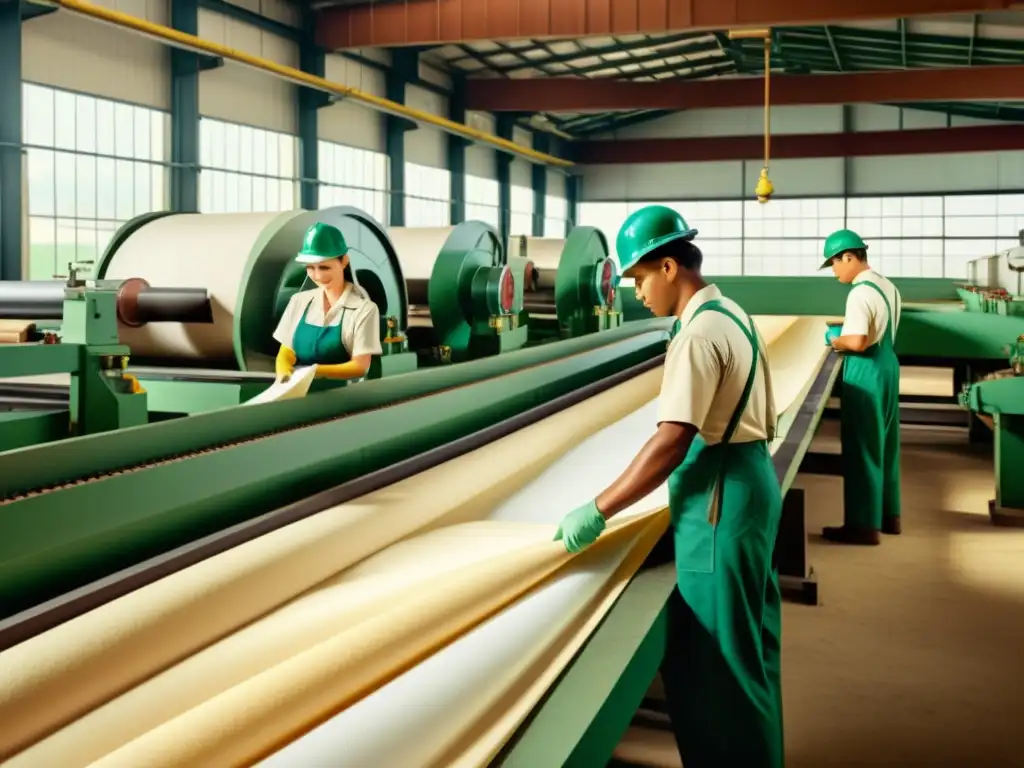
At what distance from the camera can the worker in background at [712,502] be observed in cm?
208

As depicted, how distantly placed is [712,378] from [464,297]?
16.5 ft

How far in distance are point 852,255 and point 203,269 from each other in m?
3.21

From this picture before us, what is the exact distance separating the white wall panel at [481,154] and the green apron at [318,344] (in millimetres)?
14350

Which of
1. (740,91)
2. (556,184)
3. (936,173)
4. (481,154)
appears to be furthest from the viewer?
(556,184)

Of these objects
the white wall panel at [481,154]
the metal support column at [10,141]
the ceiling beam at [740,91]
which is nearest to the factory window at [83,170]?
the metal support column at [10,141]

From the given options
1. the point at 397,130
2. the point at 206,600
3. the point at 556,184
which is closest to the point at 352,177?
the point at 397,130

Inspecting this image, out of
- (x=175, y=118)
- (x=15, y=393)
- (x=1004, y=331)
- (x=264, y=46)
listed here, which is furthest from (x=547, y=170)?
(x=15, y=393)

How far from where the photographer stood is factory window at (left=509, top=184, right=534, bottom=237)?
20.1 m

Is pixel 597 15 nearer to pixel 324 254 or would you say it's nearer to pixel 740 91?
pixel 740 91

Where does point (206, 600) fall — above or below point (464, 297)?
below

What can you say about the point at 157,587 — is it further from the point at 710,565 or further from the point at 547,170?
the point at 547,170

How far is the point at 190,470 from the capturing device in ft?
6.18

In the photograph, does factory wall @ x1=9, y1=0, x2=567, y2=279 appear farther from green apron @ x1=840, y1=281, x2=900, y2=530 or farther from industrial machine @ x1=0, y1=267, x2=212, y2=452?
green apron @ x1=840, y1=281, x2=900, y2=530

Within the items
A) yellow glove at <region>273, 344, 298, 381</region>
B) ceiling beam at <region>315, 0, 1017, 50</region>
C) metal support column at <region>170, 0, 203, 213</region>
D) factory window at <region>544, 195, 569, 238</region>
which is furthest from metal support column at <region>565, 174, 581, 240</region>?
yellow glove at <region>273, 344, 298, 381</region>
